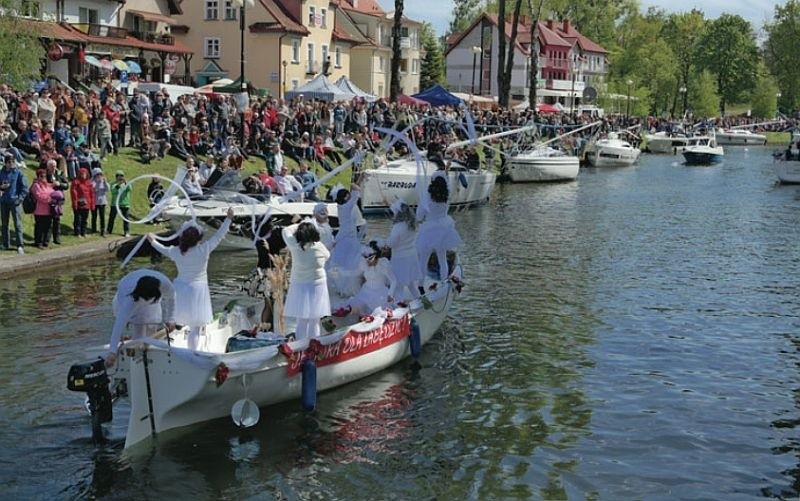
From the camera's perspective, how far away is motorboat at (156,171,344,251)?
80.5 feet

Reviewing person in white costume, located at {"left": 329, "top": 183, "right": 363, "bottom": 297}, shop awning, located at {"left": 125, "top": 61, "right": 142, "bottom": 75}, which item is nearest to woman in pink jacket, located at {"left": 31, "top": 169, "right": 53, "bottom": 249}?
person in white costume, located at {"left": 329, "top": 183, "right": 363, "bottom": 297}

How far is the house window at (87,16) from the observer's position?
55.2 m

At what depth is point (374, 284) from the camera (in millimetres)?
16312

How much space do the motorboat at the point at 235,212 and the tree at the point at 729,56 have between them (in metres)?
113

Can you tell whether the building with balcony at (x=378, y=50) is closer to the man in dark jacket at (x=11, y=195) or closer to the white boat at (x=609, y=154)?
the white boat at (x=609, y=154)

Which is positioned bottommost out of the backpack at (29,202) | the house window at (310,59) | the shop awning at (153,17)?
the backpack at (29,202)

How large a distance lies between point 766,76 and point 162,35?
97.1m

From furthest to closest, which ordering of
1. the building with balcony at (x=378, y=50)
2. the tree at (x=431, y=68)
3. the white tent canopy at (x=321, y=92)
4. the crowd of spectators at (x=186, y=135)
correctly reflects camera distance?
the tree at (x=431, y=68) → the building with balcony at (x=378, y=50) → the white tent canopy at (x=321, y=92) → the crowd of spectators at (x=186, y=135)

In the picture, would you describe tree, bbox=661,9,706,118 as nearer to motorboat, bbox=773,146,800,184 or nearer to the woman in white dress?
motorboat, bbox=773,146,800,184

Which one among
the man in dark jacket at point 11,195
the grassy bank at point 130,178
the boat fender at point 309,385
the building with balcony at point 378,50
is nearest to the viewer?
the boat fender at point 309,385

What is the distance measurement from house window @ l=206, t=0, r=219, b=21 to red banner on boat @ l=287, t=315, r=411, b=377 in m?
55.5

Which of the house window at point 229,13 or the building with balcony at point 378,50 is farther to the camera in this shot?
the building with balcony at point 378,50

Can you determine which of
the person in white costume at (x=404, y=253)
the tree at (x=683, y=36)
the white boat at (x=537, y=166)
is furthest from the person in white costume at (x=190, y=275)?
the tree at (x=683, y=36)

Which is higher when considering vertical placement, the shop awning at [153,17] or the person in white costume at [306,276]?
the shop awning at [153,17]
